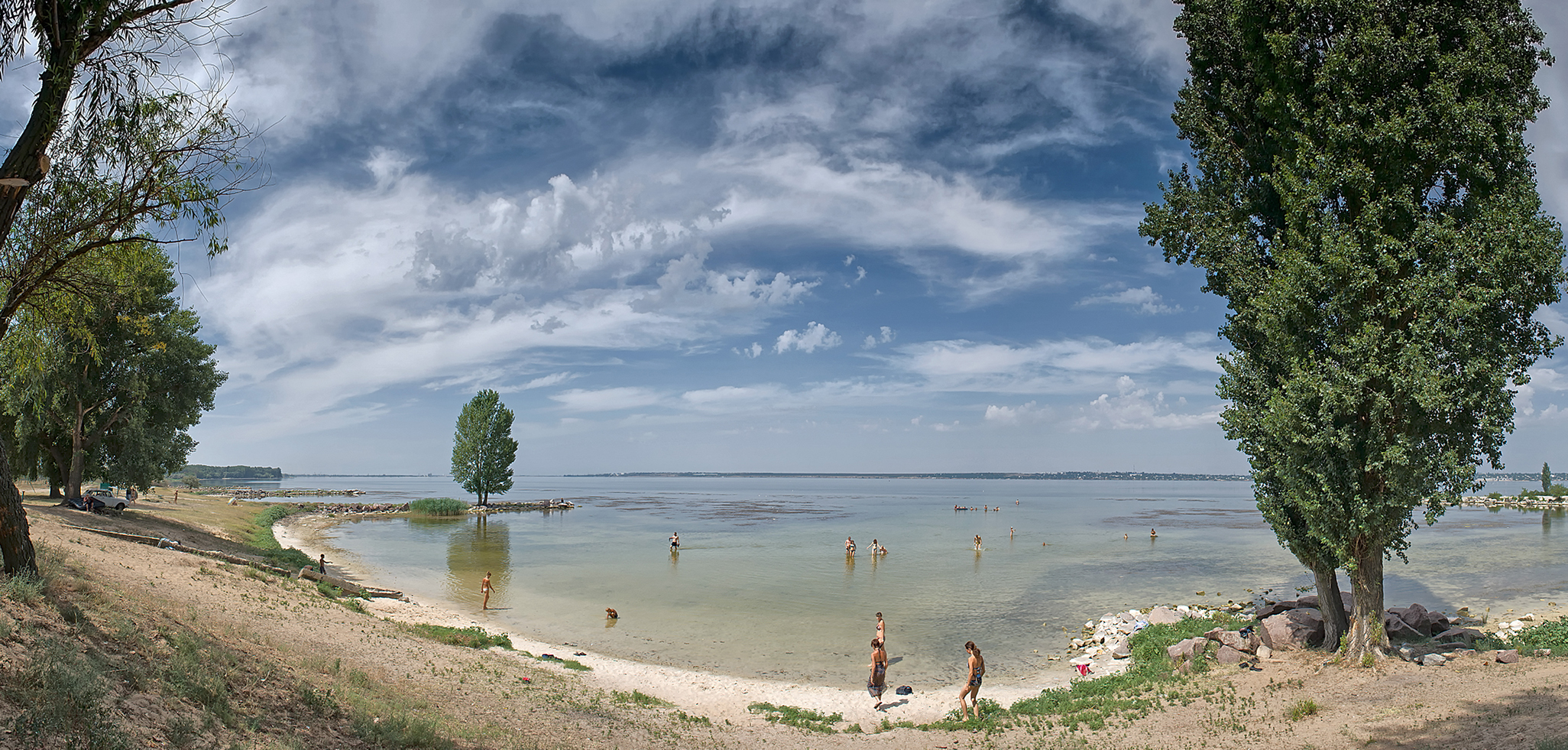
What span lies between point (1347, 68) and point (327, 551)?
54.3m

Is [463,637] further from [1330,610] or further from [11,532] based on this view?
[1330,610]

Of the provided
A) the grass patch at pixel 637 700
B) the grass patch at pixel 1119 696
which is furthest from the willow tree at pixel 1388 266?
the grass patch at pixel 637 700

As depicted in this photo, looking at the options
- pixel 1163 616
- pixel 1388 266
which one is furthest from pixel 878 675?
pixel 1388 266

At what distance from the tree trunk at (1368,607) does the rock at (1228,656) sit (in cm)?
214

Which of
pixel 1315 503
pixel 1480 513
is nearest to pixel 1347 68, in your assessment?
pixel 1315 503

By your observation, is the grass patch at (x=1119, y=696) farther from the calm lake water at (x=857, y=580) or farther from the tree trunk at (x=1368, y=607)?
the calm lake water at (x=857, y=580)

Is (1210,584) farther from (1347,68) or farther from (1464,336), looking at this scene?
(1347,68)

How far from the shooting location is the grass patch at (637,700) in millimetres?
16219

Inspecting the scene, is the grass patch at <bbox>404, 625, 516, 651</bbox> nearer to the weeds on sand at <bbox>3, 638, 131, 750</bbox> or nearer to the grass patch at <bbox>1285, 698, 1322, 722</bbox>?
the weeds on sand at <bbox>3, 638, 131, 750</bbox>

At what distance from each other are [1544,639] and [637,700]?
2113 cm

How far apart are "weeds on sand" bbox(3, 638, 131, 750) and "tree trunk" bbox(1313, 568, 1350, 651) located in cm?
2167

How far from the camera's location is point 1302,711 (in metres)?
13.3

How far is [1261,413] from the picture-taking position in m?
16.7

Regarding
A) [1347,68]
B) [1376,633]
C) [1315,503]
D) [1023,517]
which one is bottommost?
[1023,517]
